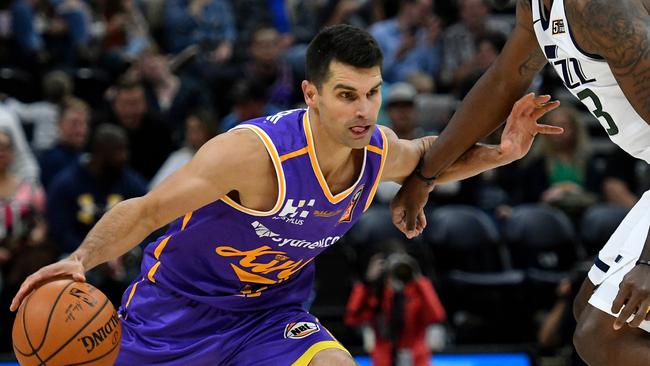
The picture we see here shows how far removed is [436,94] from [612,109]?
618 centimetres

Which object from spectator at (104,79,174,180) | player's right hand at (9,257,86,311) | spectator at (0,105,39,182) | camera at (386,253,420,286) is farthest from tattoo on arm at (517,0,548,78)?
spectator at (104,79,174,180)

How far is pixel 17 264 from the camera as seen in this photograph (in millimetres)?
7566

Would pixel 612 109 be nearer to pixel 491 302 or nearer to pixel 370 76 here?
pixel 370 76

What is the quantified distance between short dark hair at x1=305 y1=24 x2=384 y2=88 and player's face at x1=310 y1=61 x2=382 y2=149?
0.03 metres

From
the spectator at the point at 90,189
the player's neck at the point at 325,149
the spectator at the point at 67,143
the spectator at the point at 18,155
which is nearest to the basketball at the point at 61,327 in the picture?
the player's neck at the point at 325,149

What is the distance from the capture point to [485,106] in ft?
15.9

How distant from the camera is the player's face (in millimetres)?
4391

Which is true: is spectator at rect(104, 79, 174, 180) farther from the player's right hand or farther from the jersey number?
the jersey number

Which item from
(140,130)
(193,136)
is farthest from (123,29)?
(193,136)

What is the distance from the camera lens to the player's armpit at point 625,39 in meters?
3.89

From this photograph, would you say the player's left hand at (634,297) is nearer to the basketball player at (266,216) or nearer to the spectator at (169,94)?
the basketball player at (266,216)

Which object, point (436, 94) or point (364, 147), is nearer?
point (364, 147)

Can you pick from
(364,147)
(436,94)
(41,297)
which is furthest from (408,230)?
(436,94)

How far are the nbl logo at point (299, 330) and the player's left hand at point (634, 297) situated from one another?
132cm
